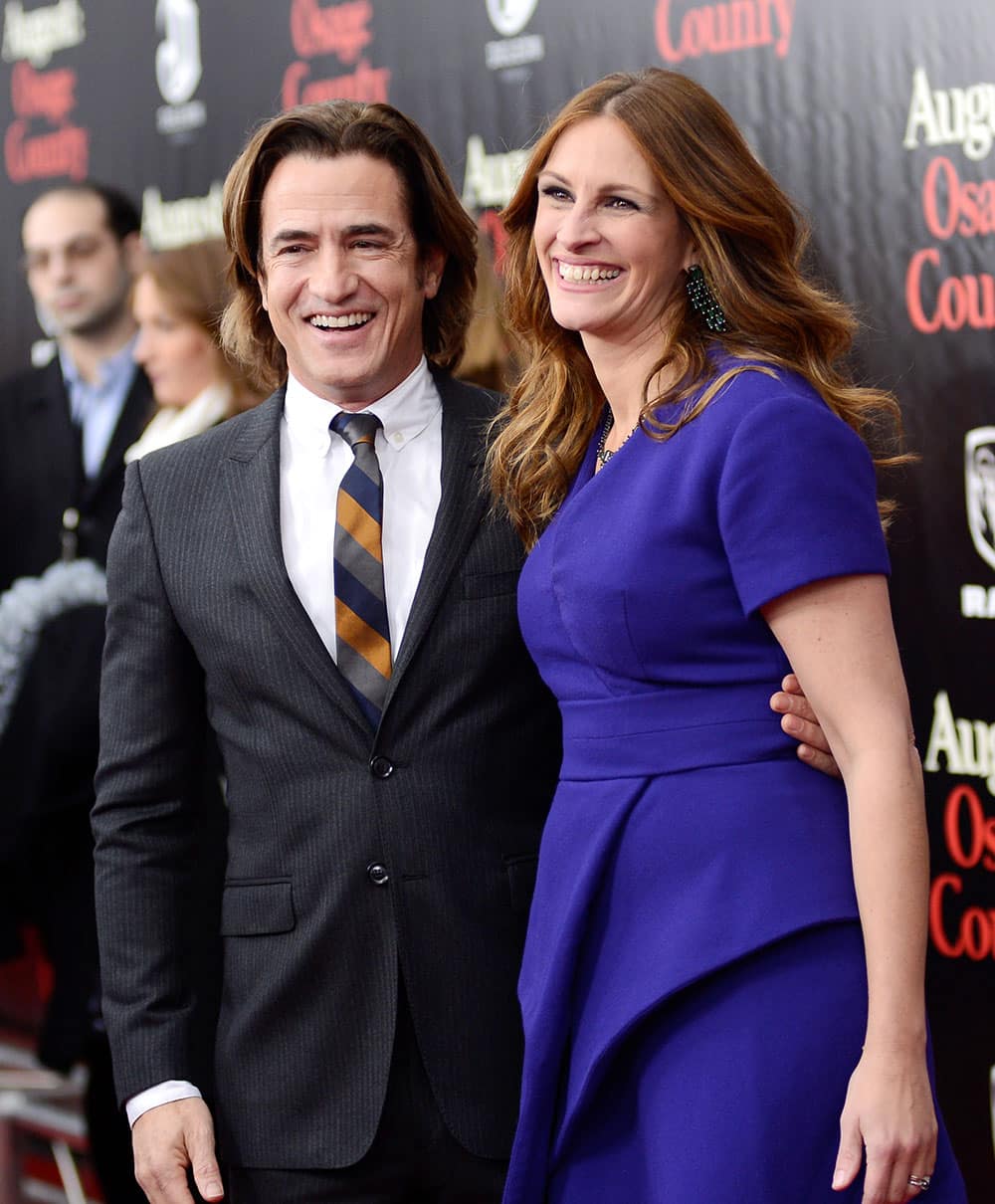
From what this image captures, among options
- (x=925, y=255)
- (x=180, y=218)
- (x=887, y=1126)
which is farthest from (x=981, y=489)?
(x=180, y=218)

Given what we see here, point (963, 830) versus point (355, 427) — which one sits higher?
point (355, 427)

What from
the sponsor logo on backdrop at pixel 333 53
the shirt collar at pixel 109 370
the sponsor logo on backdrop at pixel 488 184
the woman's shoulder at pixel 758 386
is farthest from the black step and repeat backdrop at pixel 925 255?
the shirt collar at pixel 109 370

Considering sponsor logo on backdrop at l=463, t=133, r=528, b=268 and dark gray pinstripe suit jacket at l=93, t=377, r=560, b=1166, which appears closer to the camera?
dark gray pinstripe suit jacket at l=93, t=377, r=560, b=1166

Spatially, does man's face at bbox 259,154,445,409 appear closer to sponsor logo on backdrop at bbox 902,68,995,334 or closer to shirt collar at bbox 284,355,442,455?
shirt collar at bbox 284,355,442,455

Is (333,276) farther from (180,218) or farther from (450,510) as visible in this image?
(180,218)

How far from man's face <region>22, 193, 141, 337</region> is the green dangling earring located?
7.96 ft

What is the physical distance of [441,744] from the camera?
75.5 inches

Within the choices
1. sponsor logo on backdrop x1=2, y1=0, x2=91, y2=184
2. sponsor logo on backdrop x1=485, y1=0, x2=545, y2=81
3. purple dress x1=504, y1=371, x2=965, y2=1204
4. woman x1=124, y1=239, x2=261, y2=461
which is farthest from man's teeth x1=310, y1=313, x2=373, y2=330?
sponsor logo on backdrop x1=2, y1=0, x2=91, y2=184

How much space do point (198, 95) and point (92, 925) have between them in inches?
77.3

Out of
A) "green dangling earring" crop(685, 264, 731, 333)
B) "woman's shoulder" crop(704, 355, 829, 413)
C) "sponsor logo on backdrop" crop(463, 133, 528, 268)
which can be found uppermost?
"sponsor logo on backdrop" crop(463, 133, 528, 268)

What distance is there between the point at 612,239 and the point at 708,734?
569 mm

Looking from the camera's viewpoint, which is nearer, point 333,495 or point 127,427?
point 333,495

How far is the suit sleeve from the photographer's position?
2.00m

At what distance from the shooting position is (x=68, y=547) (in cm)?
393
